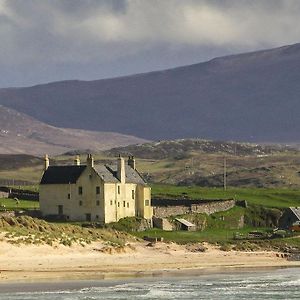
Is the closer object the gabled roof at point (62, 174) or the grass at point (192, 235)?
the grass at point (192, 235)

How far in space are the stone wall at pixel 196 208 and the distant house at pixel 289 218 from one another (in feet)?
21.4

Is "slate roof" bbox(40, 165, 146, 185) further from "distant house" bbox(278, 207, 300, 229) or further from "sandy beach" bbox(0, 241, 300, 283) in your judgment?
"distant house" bbox(278, 207, 300, 229)

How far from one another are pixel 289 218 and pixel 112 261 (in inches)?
1355

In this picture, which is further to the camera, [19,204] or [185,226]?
[19,204]

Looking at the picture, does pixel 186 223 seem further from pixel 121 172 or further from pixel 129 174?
pixel 121 172

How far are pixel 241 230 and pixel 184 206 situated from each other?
21.5 ft

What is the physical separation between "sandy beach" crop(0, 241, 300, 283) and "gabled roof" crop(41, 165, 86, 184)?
15.1 m

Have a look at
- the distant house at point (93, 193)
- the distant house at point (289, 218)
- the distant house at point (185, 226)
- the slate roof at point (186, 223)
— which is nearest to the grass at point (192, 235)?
the distant house at point (185, 226)

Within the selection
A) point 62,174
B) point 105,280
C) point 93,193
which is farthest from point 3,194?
point 105,280

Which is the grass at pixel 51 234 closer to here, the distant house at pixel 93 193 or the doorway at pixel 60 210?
the distant house at pixel 93 193

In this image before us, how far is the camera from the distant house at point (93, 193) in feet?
334

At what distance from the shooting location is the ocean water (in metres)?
62.7

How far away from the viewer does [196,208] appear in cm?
11138

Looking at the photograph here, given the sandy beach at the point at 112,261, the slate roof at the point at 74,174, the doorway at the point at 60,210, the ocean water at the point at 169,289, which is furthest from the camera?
the doorway at the point at 60,210
